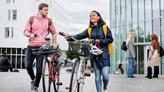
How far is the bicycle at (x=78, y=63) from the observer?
21.9ft

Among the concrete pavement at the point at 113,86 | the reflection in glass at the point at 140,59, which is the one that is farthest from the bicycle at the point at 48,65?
the reflection in glass at the point at 140,59

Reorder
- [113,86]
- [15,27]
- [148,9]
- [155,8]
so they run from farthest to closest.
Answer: [15,27] → [148,9] → [155,8] → [113,86]

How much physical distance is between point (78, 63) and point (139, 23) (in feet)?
72.8

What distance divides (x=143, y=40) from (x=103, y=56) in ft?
68.4

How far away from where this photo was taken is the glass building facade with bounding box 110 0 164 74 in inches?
1025

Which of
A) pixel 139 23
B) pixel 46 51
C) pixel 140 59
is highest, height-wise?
pixel 139 23

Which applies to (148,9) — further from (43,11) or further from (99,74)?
(99,74)

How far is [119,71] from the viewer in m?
30.0

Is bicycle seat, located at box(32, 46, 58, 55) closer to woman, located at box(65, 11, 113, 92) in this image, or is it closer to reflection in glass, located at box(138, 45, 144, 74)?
woman, located at box(65, 11, 113, 92)

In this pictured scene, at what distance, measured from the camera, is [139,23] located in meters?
28.6

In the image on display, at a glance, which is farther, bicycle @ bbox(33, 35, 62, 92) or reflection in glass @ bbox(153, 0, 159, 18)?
reflection in glass @ bbox(153, 0, 159, 18)

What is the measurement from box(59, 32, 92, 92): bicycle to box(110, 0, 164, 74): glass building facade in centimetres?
1836

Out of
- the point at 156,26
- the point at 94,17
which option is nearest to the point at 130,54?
the point at 94,17

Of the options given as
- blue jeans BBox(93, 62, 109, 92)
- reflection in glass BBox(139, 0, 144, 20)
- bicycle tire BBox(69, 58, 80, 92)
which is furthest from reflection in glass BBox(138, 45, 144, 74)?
bicycle tire BBox(69, 58, 80, 92)
